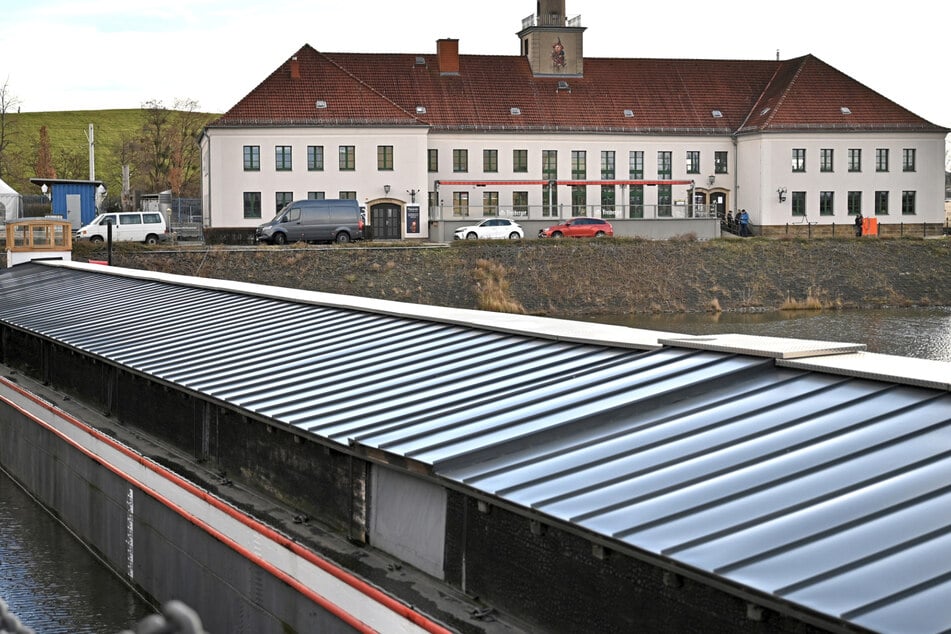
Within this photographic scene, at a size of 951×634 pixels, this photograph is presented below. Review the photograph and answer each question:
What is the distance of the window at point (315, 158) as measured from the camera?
6519 centimetres

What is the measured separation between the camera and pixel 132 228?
54562 millimetres

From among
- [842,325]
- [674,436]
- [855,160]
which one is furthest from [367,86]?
[674,436]

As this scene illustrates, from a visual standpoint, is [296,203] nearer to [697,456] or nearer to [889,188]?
[889,188]

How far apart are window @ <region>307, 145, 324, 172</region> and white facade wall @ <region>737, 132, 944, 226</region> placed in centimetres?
2416

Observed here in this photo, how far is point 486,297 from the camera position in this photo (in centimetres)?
5200

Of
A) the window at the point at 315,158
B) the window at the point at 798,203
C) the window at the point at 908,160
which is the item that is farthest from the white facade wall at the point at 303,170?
the window at the point at 908,160

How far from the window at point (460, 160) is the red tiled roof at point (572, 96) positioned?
1.43 m

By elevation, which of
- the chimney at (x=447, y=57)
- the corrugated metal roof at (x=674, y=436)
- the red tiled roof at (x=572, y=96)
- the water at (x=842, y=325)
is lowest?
the water at (x=842, y=325)

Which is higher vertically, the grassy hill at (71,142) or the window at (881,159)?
the grassy hill at (71,142)

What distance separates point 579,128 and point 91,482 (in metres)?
55.2

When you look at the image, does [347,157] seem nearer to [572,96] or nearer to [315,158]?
[315,158]

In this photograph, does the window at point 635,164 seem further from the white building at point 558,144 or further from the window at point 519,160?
the window at point 519,160

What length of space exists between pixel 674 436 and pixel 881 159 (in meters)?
66.1

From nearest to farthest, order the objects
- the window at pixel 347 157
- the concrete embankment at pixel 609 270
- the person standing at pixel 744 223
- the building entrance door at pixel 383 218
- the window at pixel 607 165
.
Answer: the concrete embankment at pixel 609 270, the window at pixel 347 157, the building entrance door at pixel 383 218, the person standing at pixel 744 223, the window at pixel 607 165
